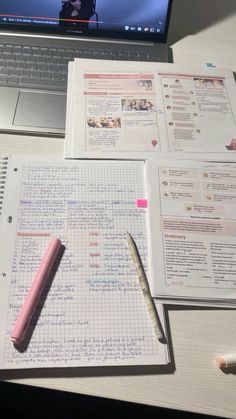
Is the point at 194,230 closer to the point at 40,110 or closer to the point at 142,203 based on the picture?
the point at 142,203

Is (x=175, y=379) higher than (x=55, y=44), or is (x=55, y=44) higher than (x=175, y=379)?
(x=55, y=44)

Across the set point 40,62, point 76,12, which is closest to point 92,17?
point 76,12

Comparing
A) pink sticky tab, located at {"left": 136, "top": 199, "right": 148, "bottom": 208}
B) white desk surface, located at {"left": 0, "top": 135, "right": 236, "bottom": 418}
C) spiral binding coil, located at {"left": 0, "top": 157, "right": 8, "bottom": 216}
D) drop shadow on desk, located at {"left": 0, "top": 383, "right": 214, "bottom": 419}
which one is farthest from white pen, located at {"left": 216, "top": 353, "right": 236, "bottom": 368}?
drop shadow on desk, located at {"left": 0, "top": 383, "right": 214, "bottom": 419}

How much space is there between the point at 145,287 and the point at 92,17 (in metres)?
0.55

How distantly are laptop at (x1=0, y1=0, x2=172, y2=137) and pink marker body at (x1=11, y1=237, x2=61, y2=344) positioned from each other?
0.77 feet

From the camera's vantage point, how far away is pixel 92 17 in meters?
0.75

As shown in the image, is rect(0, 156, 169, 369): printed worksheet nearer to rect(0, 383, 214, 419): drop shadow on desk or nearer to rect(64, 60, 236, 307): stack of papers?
rect(64, 60, 236, 307): stack of papers

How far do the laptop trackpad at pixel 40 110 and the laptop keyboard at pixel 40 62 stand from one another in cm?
3

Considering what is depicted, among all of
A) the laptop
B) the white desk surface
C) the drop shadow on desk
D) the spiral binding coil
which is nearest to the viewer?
the white desk surface

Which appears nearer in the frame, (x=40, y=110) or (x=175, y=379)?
(x=175, y=379)

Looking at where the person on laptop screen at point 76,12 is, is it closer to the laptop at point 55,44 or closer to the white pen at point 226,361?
the laptop at point 55,44

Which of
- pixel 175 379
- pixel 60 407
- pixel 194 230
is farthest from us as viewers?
pixel 60 407

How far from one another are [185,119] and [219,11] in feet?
1.33

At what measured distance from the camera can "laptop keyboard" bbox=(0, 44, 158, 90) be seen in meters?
0.72
